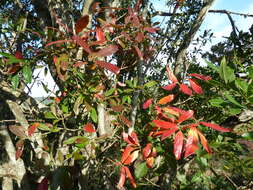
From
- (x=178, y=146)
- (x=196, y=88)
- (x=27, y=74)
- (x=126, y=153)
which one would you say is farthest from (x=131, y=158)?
(x=27, y=74)

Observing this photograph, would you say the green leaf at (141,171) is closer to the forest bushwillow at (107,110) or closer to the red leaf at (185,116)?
the forest bushwillow at (107,110)

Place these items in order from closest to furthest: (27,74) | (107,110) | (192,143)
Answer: (192,143)
(27,74)
(107,110)

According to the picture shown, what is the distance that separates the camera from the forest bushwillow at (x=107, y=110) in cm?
97

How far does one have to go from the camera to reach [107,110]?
4.54 ft

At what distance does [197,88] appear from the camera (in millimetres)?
932

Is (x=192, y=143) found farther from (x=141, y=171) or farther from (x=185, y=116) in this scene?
Result: (x=141, y=171)

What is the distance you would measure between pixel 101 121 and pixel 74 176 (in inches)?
16.3

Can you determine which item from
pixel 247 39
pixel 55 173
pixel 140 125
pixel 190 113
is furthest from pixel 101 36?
pixel 247 39

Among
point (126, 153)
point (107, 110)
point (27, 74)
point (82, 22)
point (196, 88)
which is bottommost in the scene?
point (126, 153)

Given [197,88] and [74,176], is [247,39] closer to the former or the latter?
[197,88]

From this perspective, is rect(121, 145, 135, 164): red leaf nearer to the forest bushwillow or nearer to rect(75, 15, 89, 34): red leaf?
the forest bushwillow

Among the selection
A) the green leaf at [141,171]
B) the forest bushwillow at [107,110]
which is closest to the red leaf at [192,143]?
the forest bushwillow at [107,110]

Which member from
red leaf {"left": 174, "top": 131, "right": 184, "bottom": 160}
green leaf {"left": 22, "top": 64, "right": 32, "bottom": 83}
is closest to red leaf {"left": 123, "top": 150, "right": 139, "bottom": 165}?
red leaf {"left": 174, "top": 131, "right": 184, "bottom": 160}

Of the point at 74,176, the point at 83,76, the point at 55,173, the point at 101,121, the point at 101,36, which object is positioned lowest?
the point at 74,176
